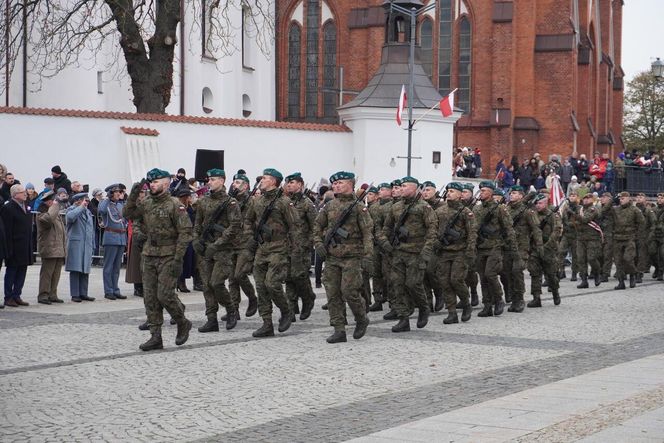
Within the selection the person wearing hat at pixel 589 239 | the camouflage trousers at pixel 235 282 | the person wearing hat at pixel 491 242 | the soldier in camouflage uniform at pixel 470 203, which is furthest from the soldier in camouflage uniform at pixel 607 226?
the camouflage trousers at pixel 235 282

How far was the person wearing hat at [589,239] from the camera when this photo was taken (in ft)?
78.5

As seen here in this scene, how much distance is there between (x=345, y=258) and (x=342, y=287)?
0.36 m

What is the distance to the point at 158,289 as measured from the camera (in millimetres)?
12523

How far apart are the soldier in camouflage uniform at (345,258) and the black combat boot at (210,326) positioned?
1.55 metres

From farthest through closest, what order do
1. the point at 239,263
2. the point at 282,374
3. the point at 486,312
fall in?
the point at 486,312
the point at 239,263
the point at 282,374

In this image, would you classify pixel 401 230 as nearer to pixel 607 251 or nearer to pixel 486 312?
pixel 486 312

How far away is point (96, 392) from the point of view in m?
9.72

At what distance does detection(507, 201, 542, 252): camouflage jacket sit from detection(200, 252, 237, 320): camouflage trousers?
584cm

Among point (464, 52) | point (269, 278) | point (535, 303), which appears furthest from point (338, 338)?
point (464, 52)

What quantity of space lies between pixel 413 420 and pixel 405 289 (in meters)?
6.34

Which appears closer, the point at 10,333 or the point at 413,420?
the point at 413,420

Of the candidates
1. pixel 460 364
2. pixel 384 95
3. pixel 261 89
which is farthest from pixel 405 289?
pixel 261 89

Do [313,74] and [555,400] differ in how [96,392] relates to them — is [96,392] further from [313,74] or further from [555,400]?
[313,74]

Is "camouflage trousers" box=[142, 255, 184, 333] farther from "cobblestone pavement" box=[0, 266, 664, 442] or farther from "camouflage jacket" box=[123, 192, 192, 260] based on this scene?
"cobblestone pavement" box=[0, 266, 664, 442]
